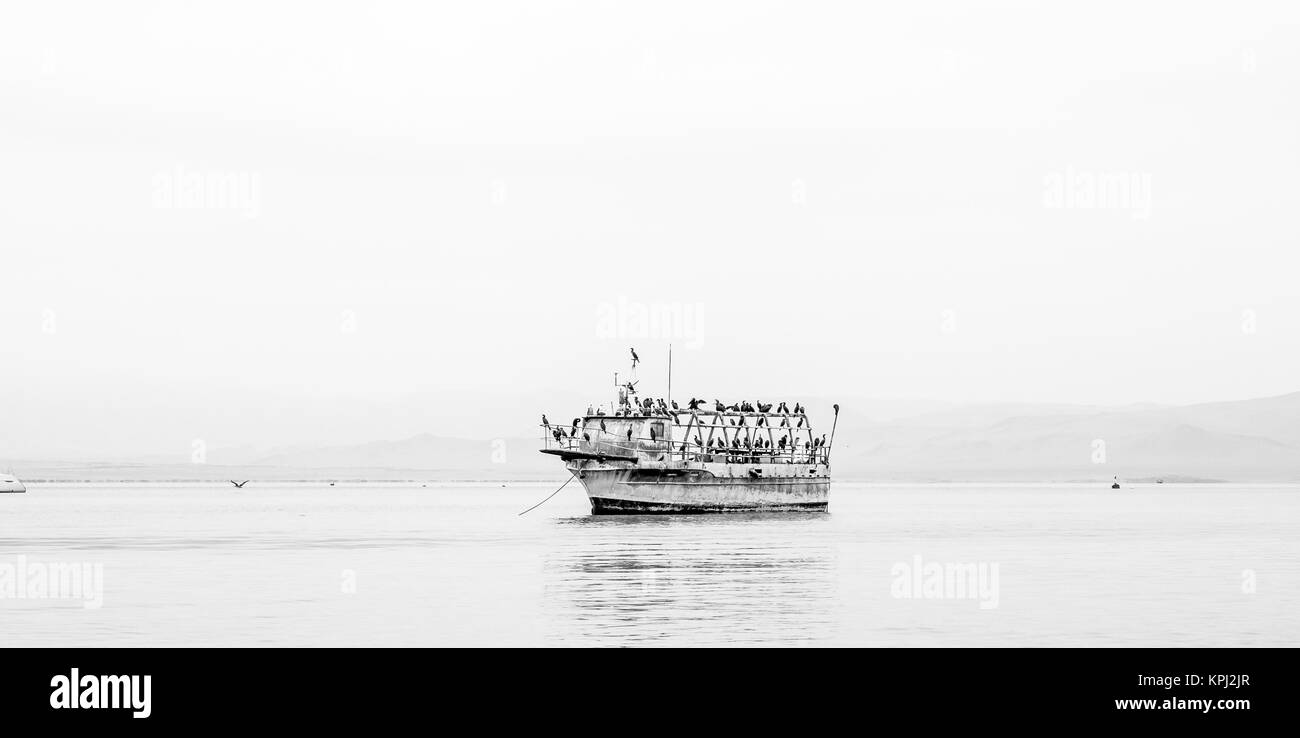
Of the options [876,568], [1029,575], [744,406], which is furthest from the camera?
[744,406]

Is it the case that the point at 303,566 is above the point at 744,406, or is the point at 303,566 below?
below

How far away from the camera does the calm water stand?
37938 millimetres

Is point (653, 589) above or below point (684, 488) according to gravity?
below

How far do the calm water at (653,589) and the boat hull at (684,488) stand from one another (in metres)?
6.71

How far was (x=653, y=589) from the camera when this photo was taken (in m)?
49.7

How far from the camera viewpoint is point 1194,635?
3819 cm

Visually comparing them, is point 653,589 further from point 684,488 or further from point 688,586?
point 684,488

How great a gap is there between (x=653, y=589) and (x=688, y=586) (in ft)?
5.42
